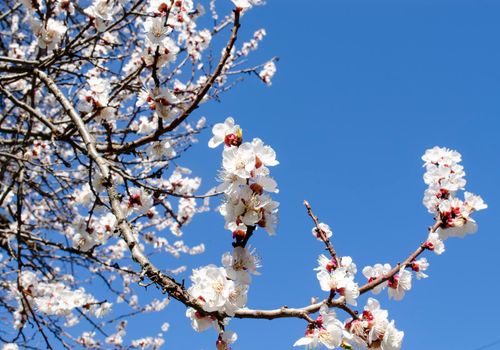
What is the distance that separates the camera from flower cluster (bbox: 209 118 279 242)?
1.42 metres

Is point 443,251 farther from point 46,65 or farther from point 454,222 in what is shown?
point 46,65

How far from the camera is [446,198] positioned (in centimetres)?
235

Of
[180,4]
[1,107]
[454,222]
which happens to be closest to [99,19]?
[180,4]

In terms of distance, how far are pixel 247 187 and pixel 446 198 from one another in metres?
1.35

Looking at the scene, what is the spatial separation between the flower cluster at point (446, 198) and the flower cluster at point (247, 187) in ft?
3.41

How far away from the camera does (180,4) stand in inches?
101

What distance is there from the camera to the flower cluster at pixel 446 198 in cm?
222

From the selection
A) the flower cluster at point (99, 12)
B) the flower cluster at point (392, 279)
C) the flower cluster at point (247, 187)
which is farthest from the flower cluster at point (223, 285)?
the flower cluster at point (99, 12)

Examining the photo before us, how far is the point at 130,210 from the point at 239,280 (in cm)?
131

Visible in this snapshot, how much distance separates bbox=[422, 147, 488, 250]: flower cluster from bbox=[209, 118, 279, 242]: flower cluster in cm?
104

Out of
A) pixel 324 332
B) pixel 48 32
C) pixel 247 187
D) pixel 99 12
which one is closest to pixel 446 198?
pixel 324 332

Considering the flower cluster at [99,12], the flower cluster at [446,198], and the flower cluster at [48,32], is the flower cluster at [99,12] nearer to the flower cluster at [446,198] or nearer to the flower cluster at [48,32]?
the flower cluster at [48,32]

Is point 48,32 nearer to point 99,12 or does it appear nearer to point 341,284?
point 99,12

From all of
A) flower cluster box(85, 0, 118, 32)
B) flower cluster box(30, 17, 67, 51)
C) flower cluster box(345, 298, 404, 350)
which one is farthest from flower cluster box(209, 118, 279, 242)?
flower cluster box(30, 17, 67, 51)
